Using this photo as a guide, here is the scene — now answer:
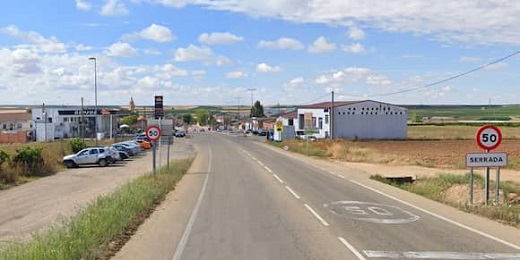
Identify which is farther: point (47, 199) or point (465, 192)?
point (47, 199)

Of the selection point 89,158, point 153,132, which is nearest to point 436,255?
point 153,132

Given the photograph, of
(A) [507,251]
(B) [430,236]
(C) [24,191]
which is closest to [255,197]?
(B) [430,236]

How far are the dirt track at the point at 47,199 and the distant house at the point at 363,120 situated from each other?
54.5 metres

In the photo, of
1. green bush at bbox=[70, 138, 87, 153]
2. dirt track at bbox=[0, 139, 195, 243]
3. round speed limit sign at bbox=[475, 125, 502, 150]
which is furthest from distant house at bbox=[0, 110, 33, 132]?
round speed limit sign at bbox=[475, 125, 502, 150]

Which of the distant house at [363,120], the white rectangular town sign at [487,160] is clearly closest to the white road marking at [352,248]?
the white rectangular town sign at [487,160]

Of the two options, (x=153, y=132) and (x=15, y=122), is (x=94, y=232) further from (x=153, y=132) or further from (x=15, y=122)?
(x=15, y=122)

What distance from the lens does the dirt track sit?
1991 cm

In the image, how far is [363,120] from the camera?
316 ft

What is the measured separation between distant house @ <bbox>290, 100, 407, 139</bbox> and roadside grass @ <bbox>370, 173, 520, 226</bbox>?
6334 cm

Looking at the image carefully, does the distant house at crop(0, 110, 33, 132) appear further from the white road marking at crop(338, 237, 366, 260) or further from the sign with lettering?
the white road marking at crop(338, 237, 366, 260)

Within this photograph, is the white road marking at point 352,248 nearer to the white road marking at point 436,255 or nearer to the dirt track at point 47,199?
the white road marking at point 436,255

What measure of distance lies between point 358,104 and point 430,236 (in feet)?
272

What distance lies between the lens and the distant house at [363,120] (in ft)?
312

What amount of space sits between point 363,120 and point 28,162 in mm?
63059
